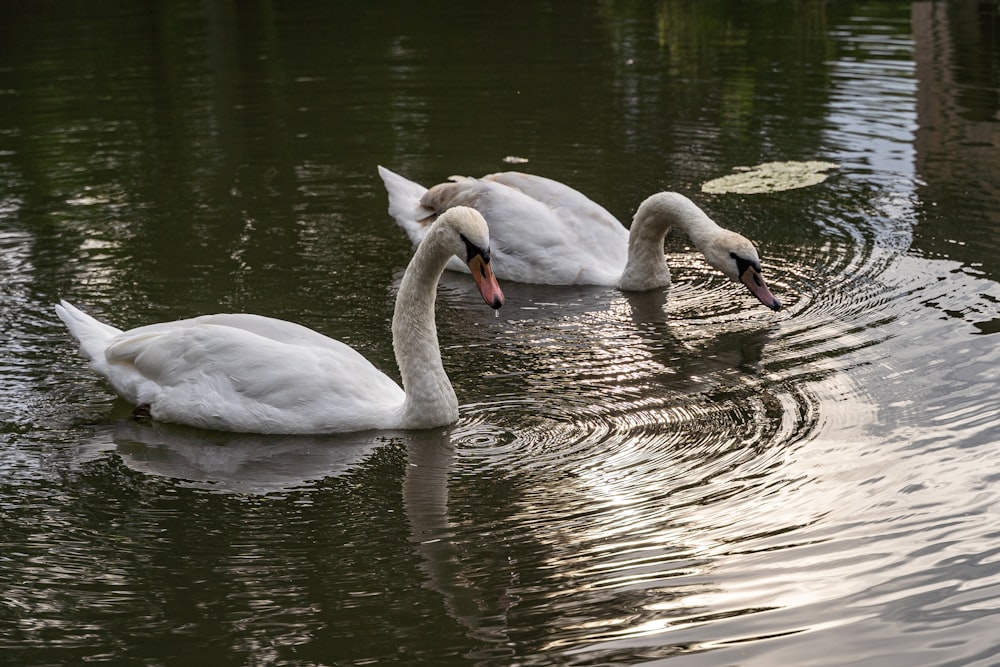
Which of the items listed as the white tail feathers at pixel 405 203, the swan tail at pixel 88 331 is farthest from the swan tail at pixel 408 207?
the swan tail at pixel 88 331

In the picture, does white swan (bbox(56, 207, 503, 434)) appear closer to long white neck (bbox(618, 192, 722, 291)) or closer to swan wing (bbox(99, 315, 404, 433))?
swan wing (bbox(99, 315, 404, 433))

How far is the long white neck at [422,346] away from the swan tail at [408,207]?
3695mm

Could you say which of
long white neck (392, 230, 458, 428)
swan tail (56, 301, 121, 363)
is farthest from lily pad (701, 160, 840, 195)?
swan tail (56, 301, 121, 363)

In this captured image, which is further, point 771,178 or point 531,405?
point 771,178

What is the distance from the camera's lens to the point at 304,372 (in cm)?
779

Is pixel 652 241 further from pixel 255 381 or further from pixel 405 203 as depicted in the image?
pixel 255 381

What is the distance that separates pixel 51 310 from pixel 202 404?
2.69 m

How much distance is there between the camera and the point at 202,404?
789 centimetres

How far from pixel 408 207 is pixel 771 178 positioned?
3924mm

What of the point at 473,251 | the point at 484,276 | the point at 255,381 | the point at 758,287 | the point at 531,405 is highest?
the point at 473,251

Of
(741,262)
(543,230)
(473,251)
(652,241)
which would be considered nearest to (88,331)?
(473,251)

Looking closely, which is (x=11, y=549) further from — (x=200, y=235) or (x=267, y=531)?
(x=200, y=235)

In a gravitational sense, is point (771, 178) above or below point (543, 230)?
below

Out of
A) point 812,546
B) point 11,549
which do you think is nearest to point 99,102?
point 11,549
